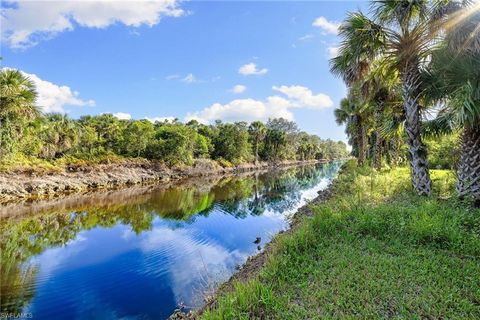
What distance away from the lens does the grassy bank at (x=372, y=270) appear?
12.8 feet

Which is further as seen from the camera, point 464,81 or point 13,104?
point 13,104

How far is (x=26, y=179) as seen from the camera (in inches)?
864

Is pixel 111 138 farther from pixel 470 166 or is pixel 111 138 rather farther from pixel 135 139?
pixel 470 166

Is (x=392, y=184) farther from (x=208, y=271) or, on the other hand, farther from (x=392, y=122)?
(x=208, y=271)

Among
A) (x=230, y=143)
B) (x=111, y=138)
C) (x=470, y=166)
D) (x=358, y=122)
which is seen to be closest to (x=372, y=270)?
(x=470, y=166)

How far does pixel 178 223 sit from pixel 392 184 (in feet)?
33.6

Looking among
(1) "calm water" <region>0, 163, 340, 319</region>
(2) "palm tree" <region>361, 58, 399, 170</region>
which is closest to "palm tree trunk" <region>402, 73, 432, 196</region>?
(2) "palm tree" <region>361, 58, 399, 170</region>

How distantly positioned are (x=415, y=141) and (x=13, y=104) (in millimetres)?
21391

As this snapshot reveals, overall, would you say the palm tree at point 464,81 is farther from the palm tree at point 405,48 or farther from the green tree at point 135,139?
the green tree at point 135,139

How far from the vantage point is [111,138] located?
131ft

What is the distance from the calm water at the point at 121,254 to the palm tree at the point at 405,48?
5.83 m

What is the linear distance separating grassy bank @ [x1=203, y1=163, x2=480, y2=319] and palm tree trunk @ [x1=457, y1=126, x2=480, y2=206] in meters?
1.08

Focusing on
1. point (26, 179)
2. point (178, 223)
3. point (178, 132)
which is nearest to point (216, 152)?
point (178, 132)

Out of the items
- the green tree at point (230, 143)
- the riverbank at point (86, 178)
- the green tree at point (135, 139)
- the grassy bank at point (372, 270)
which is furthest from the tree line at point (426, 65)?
the green tree at point (230, 143)
